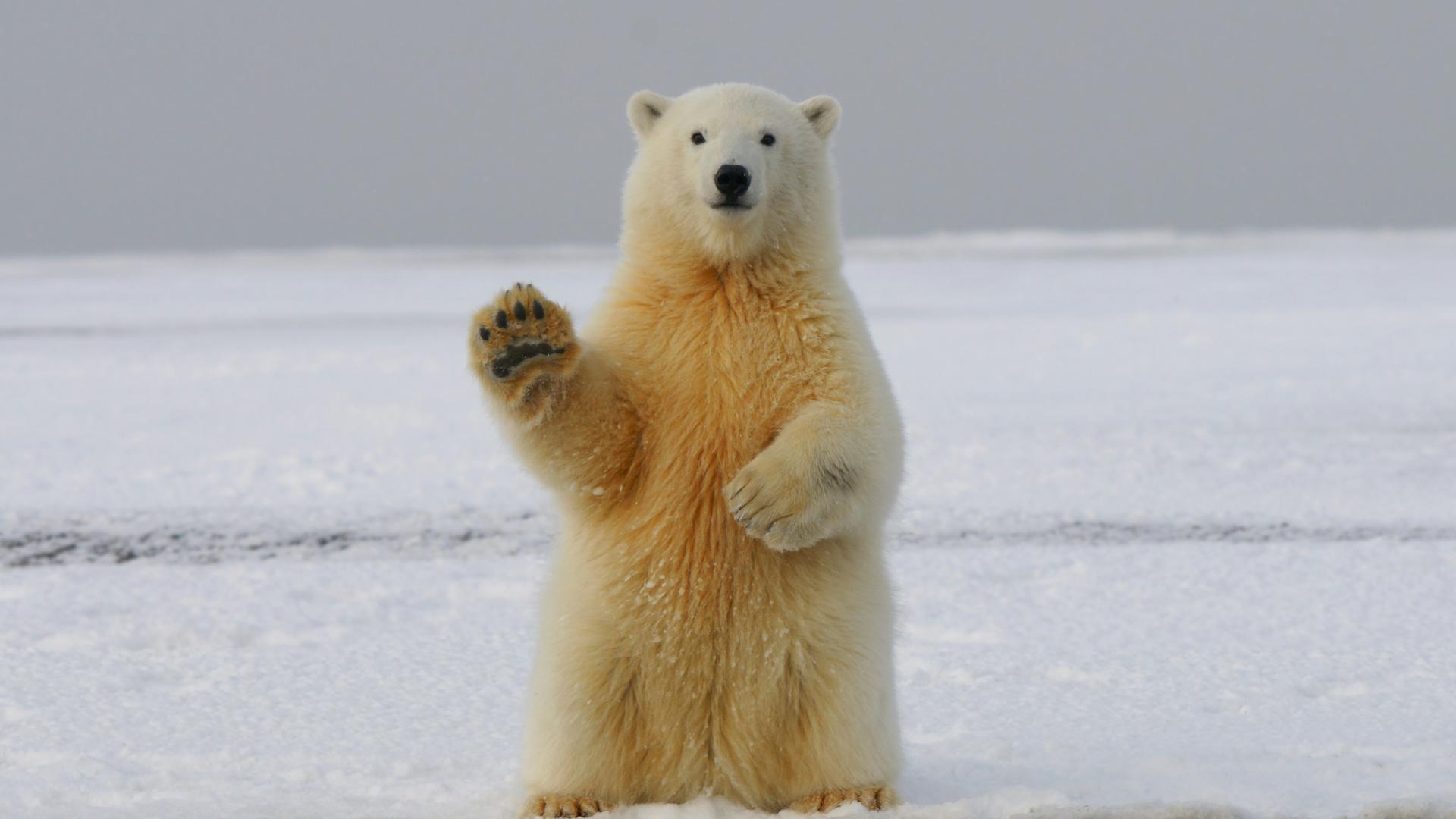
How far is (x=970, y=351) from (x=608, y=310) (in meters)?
8.28

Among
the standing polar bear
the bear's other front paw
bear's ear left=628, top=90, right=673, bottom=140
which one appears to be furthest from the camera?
bear's ear left=628, top=90, right=673, bottom=140

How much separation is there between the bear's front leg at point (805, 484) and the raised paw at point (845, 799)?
1.50ft

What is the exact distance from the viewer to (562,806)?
2.59 metres

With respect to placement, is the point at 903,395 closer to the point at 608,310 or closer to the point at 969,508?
the point at 969,508

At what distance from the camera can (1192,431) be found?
718 cm

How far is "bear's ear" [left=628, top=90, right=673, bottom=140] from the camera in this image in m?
2.89

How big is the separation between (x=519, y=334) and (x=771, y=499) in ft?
1.59

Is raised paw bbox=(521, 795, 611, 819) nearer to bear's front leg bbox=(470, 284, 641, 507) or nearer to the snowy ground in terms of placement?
the snowy ground

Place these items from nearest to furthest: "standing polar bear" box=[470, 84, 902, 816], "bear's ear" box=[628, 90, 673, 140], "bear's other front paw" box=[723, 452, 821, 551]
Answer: "bear's other front paw" box=[723, 452, 821, 551]
"standing polar bear" box=[470, 84, 902, 816]
"bear's ear" box=[628, 90, 673, 140]

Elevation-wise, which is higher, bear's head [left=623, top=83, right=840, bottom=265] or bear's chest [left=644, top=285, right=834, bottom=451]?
bear's head [left=623, top=83, right=840, bottom=265]

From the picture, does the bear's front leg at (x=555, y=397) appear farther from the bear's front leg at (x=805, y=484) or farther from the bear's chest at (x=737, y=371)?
the bear's front leg at (x=805, y=484)

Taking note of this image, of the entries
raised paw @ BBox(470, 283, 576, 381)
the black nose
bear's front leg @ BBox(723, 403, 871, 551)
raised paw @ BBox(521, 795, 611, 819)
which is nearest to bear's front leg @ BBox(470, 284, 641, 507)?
raised paw @ BBox(470, 283, 576, 381)

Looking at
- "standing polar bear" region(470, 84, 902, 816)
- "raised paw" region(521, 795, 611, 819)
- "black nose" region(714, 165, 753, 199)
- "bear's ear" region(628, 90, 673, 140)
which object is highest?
"bear's ear" region(628, 90, 673, 140)

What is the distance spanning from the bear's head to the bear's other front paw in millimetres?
467
